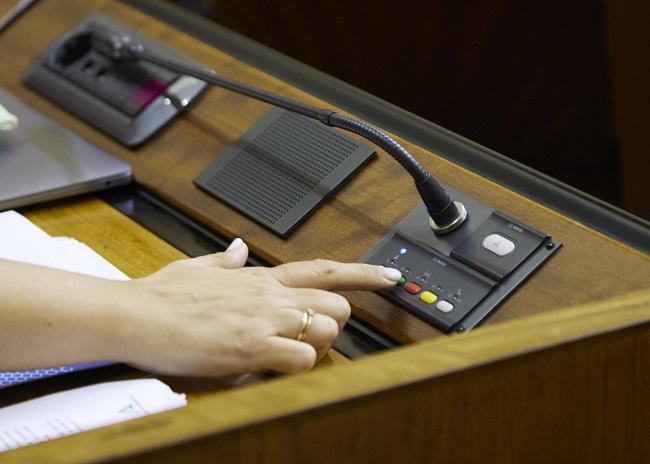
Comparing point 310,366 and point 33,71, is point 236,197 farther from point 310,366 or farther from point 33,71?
point 33,71

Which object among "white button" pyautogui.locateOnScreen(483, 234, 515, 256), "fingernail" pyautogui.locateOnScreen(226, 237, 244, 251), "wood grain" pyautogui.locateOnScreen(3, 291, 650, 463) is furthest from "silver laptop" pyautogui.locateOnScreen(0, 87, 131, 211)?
"wood grain" pyautogui.locateOnScreen(3, 291, 650, 463)

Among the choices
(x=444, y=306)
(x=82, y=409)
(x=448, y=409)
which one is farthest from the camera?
(x=444, y=306)

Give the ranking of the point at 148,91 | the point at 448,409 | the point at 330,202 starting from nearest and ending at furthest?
the point at 448,409 < the point at 330,202 < the point at 148,91

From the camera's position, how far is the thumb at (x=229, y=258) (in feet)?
3.46

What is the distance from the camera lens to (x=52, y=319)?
0.92m

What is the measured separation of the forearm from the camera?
0.92 metres

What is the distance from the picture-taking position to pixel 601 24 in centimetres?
154

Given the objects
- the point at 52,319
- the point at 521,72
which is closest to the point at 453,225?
the point at 52,319

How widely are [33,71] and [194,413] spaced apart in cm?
101

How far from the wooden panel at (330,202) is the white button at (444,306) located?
0.8 inches

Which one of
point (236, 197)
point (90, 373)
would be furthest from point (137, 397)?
point (236, 197)

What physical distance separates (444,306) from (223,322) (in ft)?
0.66

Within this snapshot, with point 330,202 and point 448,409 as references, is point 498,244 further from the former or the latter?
point 448,409

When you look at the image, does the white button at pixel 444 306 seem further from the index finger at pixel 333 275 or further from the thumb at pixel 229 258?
the thumb at pixel 229 258
